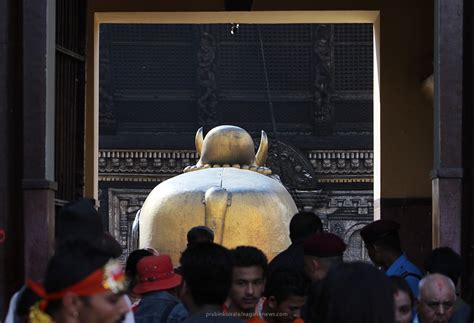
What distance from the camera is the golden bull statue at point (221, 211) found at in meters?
10.4

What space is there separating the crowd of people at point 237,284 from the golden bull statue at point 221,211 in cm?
310

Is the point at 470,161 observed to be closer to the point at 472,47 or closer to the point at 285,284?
the point at 472,47

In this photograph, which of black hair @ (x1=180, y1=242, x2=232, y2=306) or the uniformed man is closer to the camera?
black hair @ (x1=180, y1=242, x2=232, y2=306)

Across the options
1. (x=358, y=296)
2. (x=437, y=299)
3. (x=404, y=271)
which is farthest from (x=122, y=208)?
(x=358, y=296)

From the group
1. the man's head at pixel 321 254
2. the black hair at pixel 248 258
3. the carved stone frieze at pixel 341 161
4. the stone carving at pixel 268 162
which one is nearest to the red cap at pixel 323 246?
the man's head at pixel 321 254

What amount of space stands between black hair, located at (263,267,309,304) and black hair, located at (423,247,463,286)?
83 centimetres

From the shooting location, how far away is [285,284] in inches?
240

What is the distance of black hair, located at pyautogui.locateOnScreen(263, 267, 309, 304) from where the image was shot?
607 cm

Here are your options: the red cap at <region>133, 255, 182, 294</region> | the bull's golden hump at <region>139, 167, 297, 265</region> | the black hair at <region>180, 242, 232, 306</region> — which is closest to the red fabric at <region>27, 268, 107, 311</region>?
the black hair at <region>180, 242, 232, 306</region>

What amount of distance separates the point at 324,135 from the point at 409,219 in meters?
10.2

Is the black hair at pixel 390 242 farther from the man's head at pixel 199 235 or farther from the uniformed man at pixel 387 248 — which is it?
the man's head at pixel 199 235

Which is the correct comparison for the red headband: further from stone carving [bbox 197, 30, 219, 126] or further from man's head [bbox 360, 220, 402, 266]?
stone carving [bbox 197, 30, 219, 126]

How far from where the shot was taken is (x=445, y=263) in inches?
261

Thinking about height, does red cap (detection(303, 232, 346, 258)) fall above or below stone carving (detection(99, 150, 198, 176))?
below
